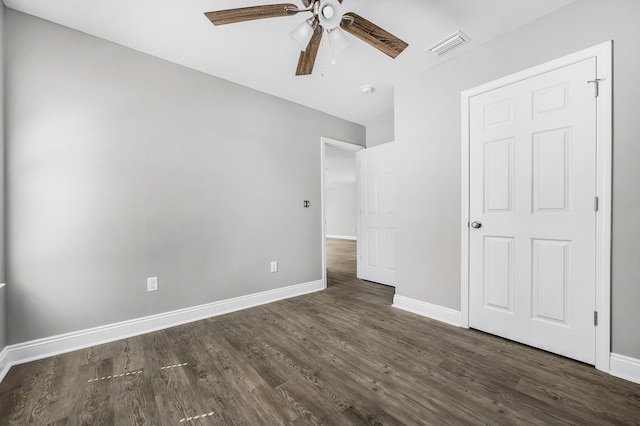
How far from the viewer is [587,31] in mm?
1819

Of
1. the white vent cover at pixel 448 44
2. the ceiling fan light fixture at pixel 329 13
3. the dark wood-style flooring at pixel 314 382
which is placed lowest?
the dark wood-style flooring at pixel 314 382

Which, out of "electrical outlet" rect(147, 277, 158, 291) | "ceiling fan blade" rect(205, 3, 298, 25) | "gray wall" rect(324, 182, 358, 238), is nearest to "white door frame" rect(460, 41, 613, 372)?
"ceiling fan blade" rect(205, 3, 298, 25)

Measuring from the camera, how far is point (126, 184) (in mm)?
2338

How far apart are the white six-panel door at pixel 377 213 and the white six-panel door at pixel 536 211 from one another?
1.47 meters

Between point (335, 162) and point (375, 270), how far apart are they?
3843 mm

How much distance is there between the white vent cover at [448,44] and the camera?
2193mm

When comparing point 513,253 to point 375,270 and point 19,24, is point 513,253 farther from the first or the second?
point 19,24

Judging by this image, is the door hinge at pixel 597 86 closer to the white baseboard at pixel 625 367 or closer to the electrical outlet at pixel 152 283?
the white baseboard at pixel 625 367

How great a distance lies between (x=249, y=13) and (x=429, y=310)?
9.49 ft

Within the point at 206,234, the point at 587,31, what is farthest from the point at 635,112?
the point at 206,234

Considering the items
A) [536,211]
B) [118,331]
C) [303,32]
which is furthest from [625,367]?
[118,331]

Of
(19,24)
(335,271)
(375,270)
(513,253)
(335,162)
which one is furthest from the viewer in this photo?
(335,162)

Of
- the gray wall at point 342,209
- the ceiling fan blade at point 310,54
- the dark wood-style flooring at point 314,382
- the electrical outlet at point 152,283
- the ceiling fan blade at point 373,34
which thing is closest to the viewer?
the dark wood-style flooring at point 314,382

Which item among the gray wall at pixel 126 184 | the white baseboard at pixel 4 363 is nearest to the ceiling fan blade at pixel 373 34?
the gray wall at pixel 126 184
